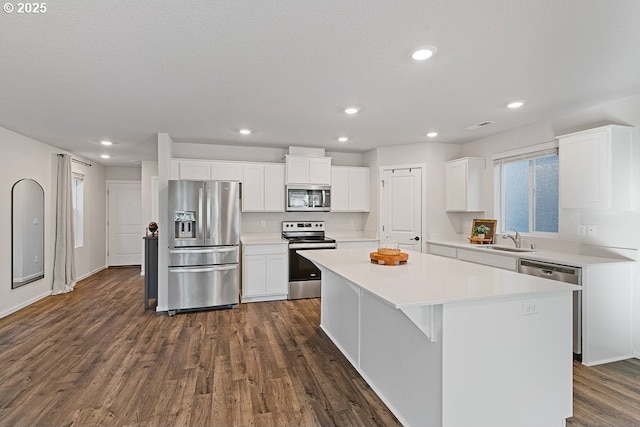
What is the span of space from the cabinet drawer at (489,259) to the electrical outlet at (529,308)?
→ 178cm

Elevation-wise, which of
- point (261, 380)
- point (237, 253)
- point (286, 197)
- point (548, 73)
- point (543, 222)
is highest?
point (548, 73)

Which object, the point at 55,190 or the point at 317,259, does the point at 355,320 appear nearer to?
the point at 317,259

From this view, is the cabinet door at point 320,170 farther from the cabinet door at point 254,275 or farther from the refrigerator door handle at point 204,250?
the refrigerator door handle at point 204,250

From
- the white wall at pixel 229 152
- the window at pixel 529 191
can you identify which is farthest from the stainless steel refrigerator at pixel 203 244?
the window at pixel 529 191

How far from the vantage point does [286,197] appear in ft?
16.9

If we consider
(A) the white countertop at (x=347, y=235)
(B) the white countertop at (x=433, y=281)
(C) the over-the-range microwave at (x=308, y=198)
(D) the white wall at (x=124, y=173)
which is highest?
(D) the white wall at (x=124, y=173)

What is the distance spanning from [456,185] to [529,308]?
3166 mm

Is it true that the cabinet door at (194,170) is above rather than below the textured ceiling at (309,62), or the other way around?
below

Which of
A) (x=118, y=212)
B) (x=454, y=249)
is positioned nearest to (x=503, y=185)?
(x=454, y=249)

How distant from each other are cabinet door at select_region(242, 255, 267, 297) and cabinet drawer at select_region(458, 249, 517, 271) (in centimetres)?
273

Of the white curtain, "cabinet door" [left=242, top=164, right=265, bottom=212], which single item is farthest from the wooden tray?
the white curtain

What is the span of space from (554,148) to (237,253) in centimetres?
410

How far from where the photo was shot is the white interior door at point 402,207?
16.4 feet

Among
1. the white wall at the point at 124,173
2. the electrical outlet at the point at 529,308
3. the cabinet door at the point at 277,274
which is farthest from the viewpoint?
the white wall at the point at 124,173
